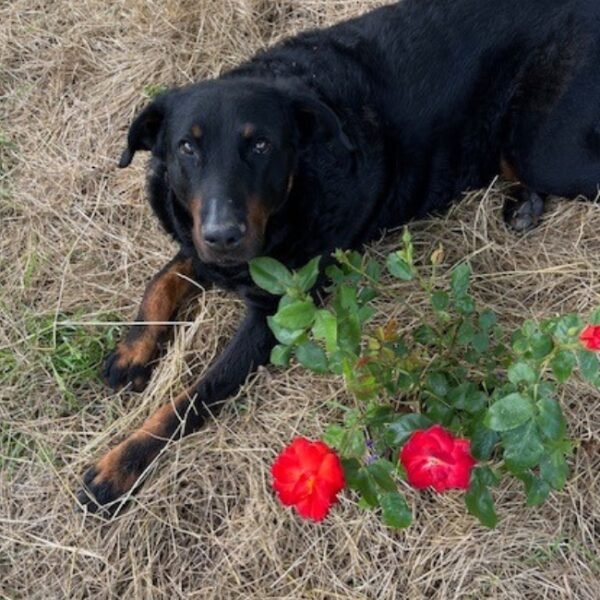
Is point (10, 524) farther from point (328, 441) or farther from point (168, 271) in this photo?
point (328, 441)

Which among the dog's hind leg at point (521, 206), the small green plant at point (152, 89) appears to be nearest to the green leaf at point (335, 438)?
the dog's hind leg at point (521, 206)

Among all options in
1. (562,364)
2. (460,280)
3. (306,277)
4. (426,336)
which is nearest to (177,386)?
(426,336)

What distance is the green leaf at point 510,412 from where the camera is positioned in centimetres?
197

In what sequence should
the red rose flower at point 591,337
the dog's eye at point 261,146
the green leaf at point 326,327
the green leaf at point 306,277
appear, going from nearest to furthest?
1. the red rose flower at point 591,337
2. the green leaf at point 326,327
3. the green leaf at point 306,277
4. the dog's eye at point 261,146

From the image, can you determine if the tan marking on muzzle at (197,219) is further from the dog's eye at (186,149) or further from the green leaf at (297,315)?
the green leaf at (297,315)

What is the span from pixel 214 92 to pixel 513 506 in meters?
1.56

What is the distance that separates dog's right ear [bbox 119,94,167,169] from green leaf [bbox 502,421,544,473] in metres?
1.53

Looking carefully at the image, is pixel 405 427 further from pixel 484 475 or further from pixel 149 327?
pixel 149 327

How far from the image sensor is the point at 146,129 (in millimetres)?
2926

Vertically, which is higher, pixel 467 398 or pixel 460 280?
pixel 460 280

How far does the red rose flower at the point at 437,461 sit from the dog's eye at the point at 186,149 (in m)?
1.21

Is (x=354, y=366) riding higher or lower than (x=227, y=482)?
higher

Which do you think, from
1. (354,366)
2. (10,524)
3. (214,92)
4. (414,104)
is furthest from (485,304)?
(10,524)

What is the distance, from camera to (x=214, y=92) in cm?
274
